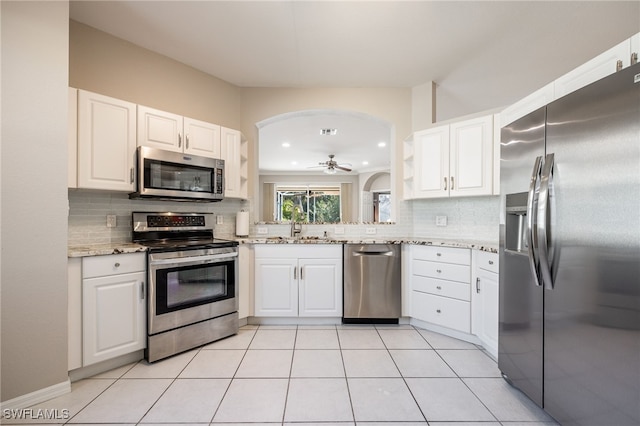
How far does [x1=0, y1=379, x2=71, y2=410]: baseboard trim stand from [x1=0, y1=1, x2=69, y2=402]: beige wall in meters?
0.02

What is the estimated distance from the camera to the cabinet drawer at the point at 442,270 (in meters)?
2.62

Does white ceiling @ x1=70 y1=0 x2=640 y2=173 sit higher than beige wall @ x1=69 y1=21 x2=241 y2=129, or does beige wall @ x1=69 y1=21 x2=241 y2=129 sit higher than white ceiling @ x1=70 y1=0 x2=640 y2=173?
white ceiling @ x1=70 y1=0 x2=640 y2=173

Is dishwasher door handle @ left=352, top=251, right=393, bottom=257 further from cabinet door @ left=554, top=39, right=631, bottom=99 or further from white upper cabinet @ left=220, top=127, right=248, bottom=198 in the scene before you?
cabinet door @ left=554, top=39, right=631, bottom=99

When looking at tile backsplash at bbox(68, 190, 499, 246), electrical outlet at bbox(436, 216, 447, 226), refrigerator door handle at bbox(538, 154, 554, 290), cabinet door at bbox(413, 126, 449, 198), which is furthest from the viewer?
electrical outlet at bbox(436, 216, 447, 226)

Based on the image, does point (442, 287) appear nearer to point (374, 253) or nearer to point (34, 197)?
point (374, 253)

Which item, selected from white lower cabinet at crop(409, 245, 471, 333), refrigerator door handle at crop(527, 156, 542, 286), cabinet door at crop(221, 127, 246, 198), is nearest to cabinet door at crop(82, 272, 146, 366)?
cabinet door at crop(221, 127, 246, 198)

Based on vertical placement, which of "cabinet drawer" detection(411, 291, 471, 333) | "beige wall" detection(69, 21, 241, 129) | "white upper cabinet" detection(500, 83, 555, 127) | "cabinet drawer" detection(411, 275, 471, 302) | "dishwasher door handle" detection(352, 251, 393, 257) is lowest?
"cabinet drawer" detection(411, 291, 471, 333)

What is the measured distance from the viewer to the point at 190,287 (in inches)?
95.7

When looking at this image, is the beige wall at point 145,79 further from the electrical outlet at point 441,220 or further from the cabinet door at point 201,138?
the electrical outlet at point 441,220

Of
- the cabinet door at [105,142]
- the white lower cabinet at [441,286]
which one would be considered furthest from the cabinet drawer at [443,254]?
the cabinet door at [105,142]

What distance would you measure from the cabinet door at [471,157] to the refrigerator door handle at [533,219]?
45.8 inches

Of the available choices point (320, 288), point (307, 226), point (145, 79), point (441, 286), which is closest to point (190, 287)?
point (320, 288)

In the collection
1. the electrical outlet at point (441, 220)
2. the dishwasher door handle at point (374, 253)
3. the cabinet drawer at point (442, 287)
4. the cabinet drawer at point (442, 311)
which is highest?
the electrical outlet at point (441, 220)

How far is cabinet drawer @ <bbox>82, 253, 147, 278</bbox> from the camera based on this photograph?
1.94 m
